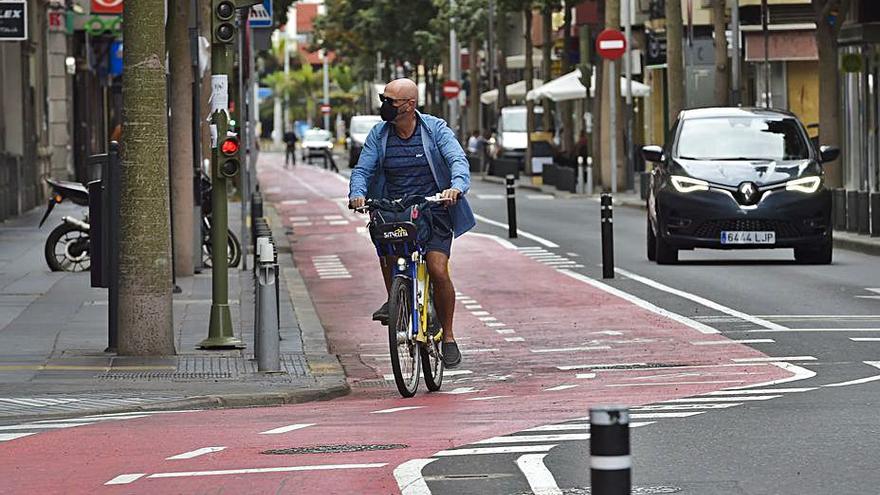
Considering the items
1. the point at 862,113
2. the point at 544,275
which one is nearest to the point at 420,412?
the point at 544,275

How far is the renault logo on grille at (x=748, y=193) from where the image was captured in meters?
24.8

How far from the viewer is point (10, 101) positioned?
4284 centimetres

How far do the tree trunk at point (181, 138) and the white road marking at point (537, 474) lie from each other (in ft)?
47.0

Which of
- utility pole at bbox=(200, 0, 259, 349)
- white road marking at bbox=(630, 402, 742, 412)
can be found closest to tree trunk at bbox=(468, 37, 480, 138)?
utility pole at bbox=(200, 0, 259, 349)

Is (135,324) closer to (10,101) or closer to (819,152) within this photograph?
(819,152)

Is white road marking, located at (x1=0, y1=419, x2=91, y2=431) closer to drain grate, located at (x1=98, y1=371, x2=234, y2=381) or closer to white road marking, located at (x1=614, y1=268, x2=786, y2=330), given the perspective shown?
drain grate, located at (x1=98, y1=371, x2=234, y2=381)

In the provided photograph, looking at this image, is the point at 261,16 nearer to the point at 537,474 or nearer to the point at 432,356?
the point at 432,356

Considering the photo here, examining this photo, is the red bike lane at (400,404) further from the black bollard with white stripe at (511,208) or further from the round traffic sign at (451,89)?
the round traffic sign at (451,89)

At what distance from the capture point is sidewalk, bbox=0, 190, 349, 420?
13180 millimetres

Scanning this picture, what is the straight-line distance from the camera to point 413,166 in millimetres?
13742

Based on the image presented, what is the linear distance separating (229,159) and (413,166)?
10.7ft

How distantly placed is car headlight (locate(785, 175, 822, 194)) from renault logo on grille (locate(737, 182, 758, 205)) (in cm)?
41

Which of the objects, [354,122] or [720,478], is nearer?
[720,478]

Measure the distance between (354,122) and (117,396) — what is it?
244 ft
